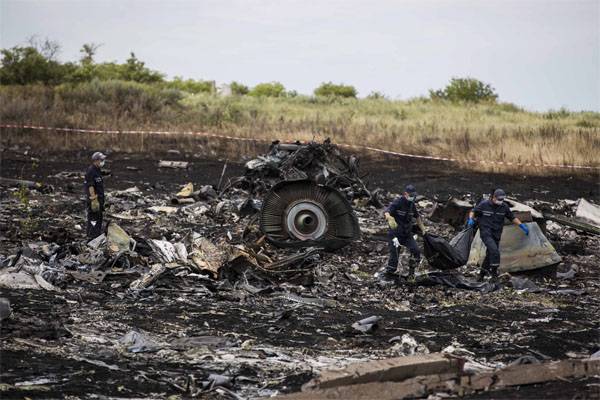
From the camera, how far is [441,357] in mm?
6816

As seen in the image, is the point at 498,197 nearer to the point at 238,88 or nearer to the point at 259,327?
the point at 259,327

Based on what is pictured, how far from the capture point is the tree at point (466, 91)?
51.5m

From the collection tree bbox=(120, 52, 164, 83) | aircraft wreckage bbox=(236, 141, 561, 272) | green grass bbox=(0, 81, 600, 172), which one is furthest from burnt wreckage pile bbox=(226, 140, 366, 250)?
tree bbox=(120, 52, 164, 83)

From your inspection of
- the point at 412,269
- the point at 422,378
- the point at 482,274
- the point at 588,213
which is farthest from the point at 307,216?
the point at 588,213

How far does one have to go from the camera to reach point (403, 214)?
12.0 metres

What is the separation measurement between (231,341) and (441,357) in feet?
7.58

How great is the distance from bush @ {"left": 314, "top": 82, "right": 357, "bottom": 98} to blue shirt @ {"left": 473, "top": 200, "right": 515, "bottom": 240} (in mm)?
44155

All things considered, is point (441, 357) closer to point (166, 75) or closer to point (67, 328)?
point (67, 328)

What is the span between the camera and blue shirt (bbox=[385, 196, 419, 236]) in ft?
39.3

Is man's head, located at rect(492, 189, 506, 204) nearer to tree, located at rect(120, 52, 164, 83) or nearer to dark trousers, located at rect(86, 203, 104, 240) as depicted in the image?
dark trousers, located at rect(86, 203, 104, 240)

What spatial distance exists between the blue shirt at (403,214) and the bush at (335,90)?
146 ft

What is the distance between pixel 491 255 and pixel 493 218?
62 centimetres

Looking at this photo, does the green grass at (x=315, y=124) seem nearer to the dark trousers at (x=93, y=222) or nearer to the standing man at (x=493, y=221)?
the standing man at (x=493, y=221)

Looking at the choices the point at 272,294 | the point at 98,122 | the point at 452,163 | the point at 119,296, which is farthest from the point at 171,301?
the point at 98,122
